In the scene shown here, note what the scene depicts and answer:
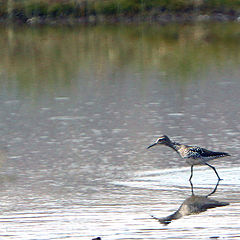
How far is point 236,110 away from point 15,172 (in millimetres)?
8288

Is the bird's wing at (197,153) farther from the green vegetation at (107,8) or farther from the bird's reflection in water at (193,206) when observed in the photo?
the green vegetation at (107,8)

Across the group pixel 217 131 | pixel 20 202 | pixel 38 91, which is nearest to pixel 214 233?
pixel 20 202

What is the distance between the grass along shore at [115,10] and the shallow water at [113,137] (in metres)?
18.2

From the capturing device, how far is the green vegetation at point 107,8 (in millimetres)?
59750

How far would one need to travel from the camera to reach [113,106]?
24797 millimetres

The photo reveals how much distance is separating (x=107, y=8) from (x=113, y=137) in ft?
134

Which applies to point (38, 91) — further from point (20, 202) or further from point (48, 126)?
point (20, 202)

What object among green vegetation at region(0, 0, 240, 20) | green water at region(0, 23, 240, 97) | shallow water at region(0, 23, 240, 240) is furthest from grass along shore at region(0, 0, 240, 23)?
shallow water at region(0, 23, 240, 240)

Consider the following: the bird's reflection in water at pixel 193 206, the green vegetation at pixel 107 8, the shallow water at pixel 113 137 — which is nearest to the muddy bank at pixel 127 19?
the green vegetation at pixel 107 8

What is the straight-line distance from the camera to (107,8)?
60500 mm

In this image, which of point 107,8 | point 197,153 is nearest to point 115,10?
point 107,8

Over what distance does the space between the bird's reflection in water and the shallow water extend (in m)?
0.14

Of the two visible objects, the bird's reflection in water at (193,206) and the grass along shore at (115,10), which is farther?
the grass along shore at (115,10)

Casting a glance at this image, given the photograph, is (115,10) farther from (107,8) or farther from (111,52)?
(111,52)
